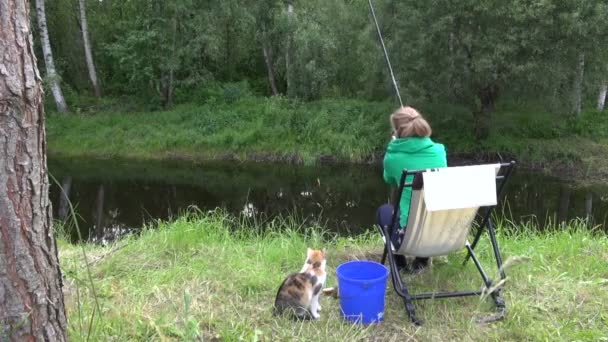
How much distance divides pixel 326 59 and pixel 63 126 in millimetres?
8862

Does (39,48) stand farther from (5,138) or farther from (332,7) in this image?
(5,138)

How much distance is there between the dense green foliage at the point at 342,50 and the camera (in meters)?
11.7

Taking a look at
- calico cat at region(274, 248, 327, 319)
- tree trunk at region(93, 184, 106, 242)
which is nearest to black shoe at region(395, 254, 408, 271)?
calico cat at region(274, 248, 327, 319)

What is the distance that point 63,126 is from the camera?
1648cm

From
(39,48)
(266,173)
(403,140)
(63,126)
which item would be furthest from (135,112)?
(403,140)

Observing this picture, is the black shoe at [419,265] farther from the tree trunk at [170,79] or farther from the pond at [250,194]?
the tree trunk at [170,79]

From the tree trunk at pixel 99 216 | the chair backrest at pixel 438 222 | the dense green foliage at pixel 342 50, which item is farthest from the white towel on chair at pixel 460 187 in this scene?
the dense green foliage at pixel 342 50

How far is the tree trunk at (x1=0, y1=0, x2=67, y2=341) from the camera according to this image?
1562mm

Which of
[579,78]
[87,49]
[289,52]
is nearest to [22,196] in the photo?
[579,78]

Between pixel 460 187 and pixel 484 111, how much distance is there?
12.0 m

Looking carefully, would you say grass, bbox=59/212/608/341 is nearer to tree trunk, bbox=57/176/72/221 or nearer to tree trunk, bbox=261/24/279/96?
tree trunk, bbox=57/176/72/221

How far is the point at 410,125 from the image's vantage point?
3.08 m

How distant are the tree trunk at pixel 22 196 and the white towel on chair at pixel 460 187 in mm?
1775

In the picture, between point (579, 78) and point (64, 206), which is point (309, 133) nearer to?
Result: point (579, 78)
